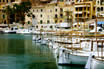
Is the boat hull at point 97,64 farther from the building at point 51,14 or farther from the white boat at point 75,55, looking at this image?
the building at point 51,14

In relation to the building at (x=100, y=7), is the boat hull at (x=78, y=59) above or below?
below

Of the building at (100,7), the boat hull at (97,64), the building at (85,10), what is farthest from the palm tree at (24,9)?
the boat hull at (97,64)

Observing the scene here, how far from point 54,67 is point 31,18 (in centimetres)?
8212

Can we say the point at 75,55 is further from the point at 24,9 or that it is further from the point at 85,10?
the point at 24,9

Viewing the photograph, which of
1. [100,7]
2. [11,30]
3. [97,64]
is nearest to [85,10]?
[100,7]

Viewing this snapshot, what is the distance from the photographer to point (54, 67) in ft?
118

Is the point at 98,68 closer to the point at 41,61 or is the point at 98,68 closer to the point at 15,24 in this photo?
the point at 41,61

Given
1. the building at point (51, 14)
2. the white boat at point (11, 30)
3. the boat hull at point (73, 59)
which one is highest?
the building at point (51, 14)

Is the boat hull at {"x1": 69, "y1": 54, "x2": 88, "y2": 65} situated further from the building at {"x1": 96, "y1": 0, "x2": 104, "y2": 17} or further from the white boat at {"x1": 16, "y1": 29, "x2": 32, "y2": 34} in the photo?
the white boat at {"x1": 16, "y1": 29, "x2": 32, "y2": 34}

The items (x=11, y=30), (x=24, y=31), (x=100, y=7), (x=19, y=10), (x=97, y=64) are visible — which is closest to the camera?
(x=97, y=64)

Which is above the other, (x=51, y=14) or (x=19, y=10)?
(x=19, y=10)

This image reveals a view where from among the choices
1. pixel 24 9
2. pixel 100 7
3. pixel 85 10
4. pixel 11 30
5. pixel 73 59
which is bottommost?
pixel 73 59

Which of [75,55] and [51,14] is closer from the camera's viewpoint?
[75,55]

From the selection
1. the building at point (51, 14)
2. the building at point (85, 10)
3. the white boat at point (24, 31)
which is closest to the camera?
the building at point (85, 10)
